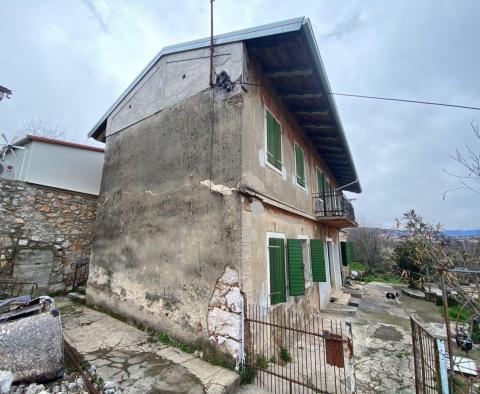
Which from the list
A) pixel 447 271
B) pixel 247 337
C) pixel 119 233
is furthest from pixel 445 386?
pixel 119 233

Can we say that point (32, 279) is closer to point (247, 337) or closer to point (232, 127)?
point (247, 337)

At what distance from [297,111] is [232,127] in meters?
3.27

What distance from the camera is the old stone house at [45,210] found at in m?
7.27

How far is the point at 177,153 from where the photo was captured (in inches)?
228

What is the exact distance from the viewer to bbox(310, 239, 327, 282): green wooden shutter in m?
7.55

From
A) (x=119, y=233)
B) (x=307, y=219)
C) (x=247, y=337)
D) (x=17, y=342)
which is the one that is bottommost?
(x=247, y=337)

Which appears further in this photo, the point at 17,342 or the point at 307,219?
the point at 307,219

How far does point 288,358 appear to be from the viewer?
199 inches

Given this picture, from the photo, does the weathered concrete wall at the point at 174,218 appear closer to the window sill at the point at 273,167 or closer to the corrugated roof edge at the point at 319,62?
the window sill at the point at 273,167

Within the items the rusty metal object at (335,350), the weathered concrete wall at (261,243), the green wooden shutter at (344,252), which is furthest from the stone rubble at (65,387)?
the green wooden shutter at (344,252)

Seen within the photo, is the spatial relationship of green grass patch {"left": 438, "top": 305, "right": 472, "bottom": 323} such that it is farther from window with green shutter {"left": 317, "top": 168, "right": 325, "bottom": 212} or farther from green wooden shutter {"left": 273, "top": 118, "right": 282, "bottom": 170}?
green wooden shutter {"left": 273, "top": 118, "right": 282, "bottom": 170}

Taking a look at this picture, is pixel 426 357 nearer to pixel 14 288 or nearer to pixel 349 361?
pixel 349 361

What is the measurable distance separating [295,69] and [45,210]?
8.61 meters

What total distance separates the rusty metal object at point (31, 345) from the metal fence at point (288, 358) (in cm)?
280
